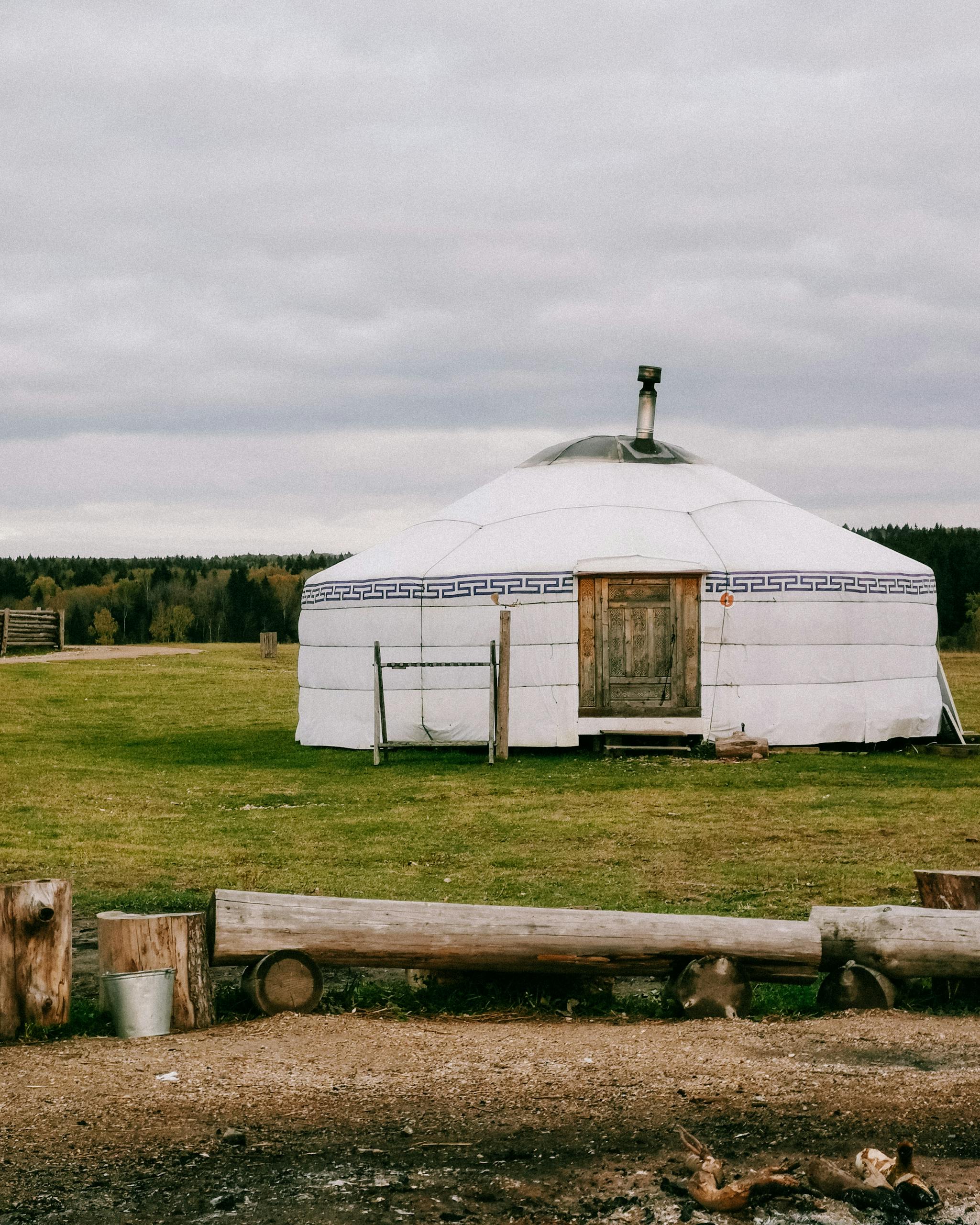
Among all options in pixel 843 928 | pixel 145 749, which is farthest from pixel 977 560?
pixel 843 928

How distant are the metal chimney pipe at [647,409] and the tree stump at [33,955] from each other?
12.3 meters

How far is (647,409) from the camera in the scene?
16188 mm

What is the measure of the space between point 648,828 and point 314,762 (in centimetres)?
525

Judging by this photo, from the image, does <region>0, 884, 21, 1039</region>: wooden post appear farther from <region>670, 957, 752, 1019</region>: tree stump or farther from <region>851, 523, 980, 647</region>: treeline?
<region>851, 523, 980, 647</region>: treeline

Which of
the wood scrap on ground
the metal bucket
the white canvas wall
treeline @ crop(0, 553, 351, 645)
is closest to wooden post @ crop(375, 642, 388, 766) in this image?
the white canvas wall

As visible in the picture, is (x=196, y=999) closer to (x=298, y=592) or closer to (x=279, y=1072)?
(x=279, y=1072)

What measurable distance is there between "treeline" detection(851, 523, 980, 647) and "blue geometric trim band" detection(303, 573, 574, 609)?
3688cm

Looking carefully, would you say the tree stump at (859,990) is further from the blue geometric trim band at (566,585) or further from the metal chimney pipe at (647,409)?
the metal chimney pipe at (647,409)

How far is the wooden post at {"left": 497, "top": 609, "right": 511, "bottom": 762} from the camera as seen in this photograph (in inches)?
511

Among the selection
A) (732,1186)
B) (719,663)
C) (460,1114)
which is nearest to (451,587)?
(719,663)

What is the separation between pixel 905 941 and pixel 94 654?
29.8m

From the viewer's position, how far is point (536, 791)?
1091 centimetres

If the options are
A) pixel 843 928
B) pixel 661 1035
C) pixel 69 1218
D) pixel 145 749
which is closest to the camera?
pixel 69 1218

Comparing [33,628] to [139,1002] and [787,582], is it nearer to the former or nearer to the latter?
[787,582]
